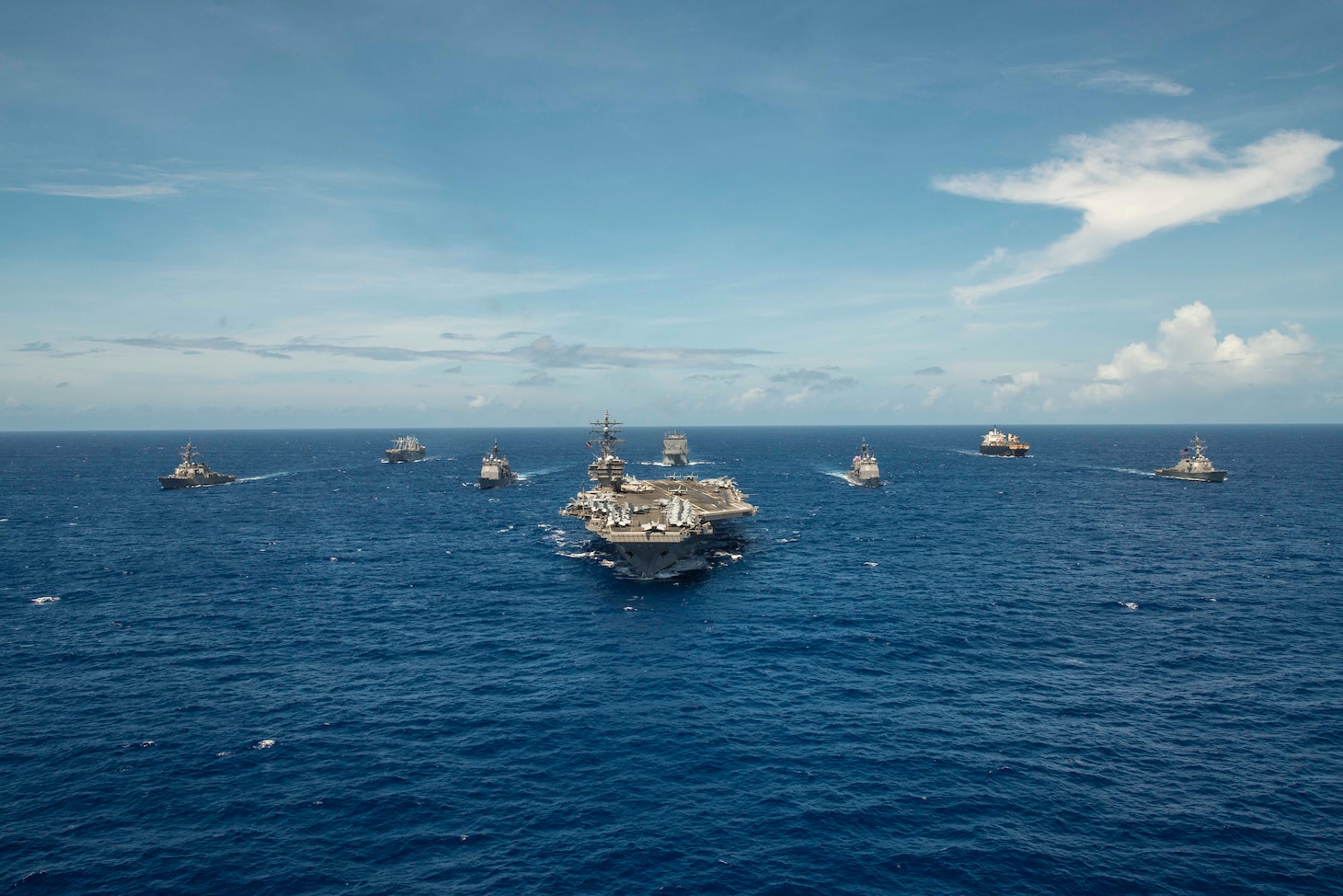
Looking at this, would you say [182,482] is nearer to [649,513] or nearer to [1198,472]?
[649,513]

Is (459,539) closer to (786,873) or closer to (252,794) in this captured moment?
(252,794)

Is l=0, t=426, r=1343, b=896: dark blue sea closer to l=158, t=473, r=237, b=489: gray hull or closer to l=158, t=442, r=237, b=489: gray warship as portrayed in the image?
l=158, t=473, r=237, b=489: gray hull

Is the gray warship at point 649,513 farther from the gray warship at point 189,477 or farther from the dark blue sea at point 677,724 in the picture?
the gray warship at point 189,477

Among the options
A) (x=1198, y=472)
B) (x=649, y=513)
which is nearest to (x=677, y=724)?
(x=649, y=513)

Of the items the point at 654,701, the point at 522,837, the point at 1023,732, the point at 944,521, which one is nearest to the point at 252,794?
the point at 522,837

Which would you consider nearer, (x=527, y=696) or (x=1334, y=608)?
(x=527, y=696)
